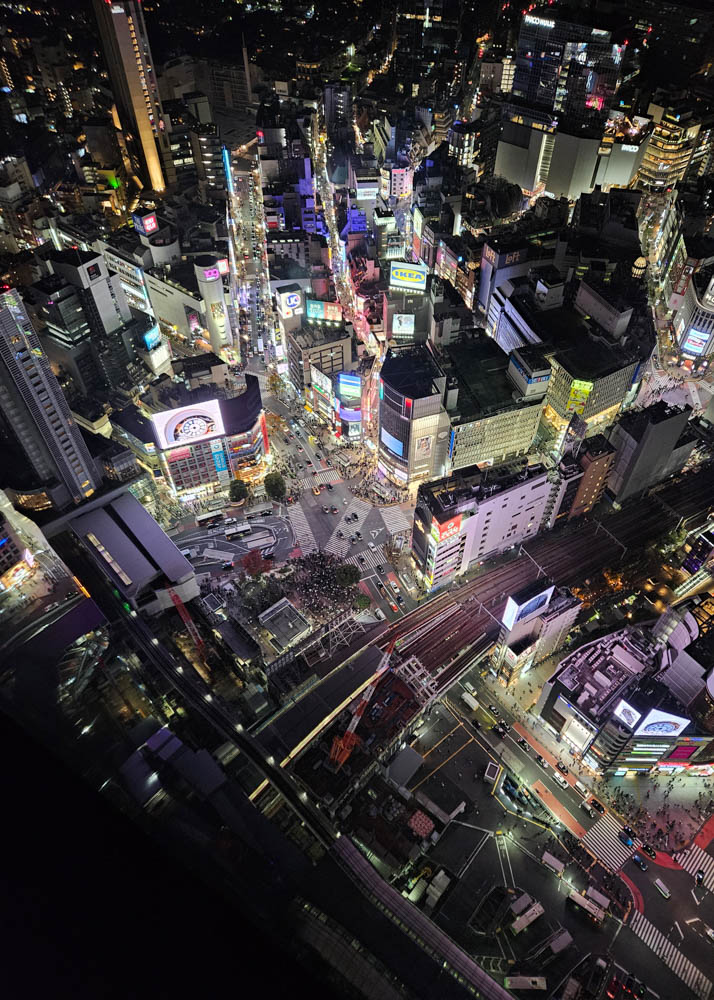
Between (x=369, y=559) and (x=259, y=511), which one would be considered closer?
(x=369, y=559)

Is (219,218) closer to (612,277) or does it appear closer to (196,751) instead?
(612,277)

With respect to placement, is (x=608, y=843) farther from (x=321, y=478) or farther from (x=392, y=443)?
(x=321, y=478)

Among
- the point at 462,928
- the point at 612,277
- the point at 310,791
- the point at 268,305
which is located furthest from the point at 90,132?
the point at 462,928

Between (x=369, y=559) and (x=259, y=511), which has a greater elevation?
(x=259, y=511)

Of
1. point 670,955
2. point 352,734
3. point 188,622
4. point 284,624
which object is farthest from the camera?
point 284,624

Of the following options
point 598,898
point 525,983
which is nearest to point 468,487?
point 598,898

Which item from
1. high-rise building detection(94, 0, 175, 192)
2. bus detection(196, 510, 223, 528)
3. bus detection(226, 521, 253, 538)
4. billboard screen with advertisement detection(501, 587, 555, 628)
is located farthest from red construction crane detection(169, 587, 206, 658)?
high-rise building detection(94, 0, 175, 192)

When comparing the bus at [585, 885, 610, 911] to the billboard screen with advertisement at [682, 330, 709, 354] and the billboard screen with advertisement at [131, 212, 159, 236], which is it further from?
the billboard screen with advertisement at [131, 212, 159, 236]
